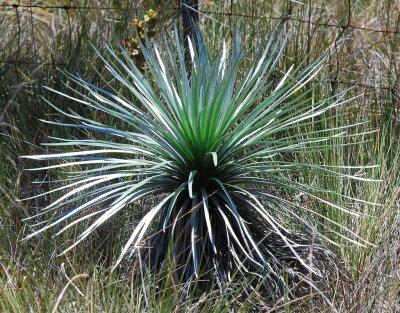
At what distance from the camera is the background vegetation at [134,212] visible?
3.00m

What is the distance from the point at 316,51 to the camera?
4.73m

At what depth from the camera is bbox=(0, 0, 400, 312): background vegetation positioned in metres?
3.00

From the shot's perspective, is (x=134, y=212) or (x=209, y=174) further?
(x=134, y=212)

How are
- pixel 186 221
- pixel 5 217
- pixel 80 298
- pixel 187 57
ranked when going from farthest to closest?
1. pixel 187 57
2. pixel 5 217
3. pixel 186 221
4. pixel 80 298

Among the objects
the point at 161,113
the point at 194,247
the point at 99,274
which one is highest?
the point at 161,113

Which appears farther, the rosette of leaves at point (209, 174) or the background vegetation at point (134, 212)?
the rosette of leaves at point (209, 174)

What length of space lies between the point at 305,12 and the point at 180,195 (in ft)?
6.42

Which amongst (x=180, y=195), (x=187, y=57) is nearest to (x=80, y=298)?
(x=180, y=195)

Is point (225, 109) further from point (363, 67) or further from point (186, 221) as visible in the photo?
point (363, 67)

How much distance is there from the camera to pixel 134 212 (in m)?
3.68

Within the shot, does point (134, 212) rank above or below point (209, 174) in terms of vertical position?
below

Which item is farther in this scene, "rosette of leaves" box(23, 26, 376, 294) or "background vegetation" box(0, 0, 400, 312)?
"rosette of leaves" box(23, 26, 376, 294)

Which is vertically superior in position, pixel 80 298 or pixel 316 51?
pixel 316 51

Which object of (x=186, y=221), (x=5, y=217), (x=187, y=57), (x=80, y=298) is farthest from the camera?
(x=187, y=57)
